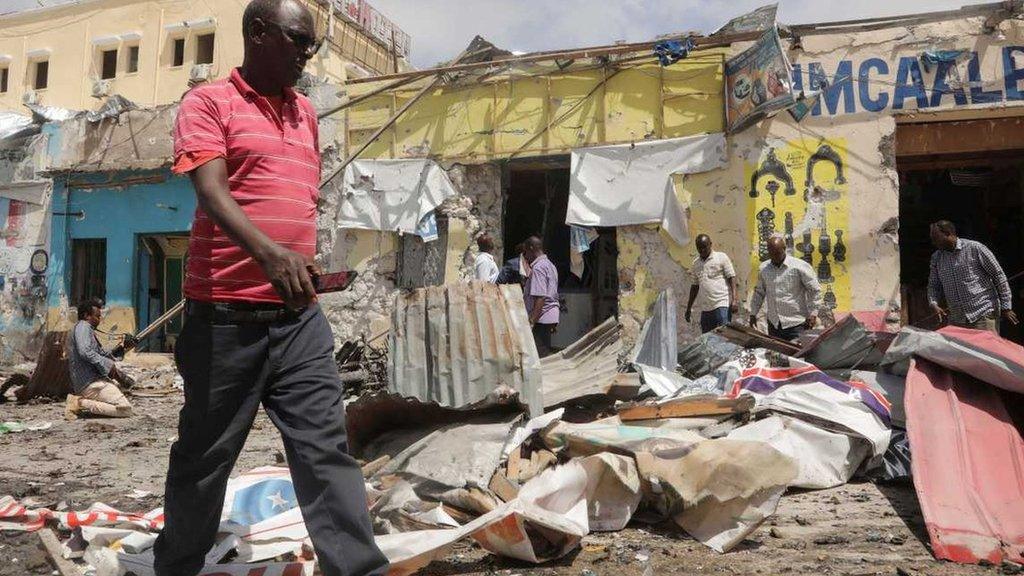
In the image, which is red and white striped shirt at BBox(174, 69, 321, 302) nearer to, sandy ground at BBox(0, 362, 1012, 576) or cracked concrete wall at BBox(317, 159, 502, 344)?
sandy ground at BBox(0, 362, 1012, 576)

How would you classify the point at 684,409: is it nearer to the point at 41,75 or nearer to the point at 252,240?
the point at 252,240

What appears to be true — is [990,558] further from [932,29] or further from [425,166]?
[425,166]

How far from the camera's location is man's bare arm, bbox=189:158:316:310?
1747mm

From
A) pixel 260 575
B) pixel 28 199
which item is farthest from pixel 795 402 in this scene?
pixel 28 199

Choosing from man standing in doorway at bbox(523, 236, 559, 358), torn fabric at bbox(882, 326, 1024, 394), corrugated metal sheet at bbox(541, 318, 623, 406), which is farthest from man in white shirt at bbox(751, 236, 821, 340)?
torn fabric at bbox(882, 326, 1024, 394)

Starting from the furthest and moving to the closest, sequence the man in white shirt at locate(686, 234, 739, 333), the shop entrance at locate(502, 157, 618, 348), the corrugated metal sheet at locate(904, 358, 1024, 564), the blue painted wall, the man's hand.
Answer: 1. the blue painted wall
2. the shop entrance at locate(502, 157, 618, 348)
3. the man in white shirt at locate(686, 234, 739, 333)
4. the corrugated metal sheet at locate(904, 358, 1024, 564)
5. the man's hand

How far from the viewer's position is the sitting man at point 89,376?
22.1 feet

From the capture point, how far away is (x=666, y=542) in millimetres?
2908

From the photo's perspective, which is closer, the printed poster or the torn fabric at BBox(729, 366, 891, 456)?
the torn fabric at BBox(729, 366, 891, 456)

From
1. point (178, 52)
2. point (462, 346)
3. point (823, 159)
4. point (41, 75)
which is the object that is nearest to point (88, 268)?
point (178, 52)

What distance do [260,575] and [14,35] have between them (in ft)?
101

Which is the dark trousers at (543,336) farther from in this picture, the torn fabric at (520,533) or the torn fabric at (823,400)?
the torn fabric at (520,533)

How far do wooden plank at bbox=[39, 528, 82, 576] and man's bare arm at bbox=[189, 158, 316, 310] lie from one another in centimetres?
145

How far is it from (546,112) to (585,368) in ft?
20.1
